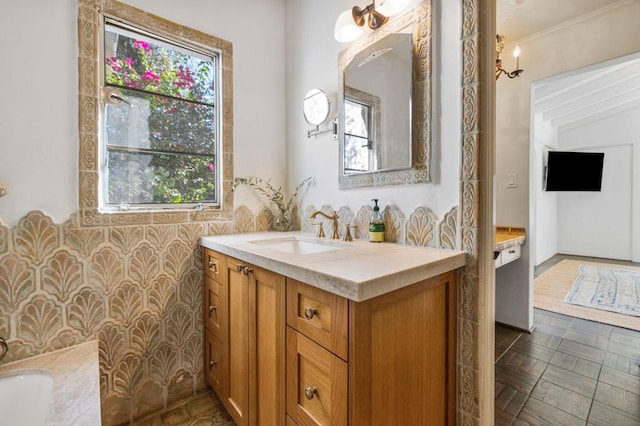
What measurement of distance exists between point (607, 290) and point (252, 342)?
4.47 metres

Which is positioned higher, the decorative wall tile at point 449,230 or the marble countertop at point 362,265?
the decorative wall tile at point 449,230

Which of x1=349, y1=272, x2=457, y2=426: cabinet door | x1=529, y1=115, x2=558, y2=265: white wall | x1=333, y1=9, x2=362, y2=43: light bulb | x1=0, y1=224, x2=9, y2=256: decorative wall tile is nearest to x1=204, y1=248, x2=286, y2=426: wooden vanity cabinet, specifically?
x1=349, y1=272, x2=457, y2=426: cabinet door

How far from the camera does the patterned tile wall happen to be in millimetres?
1248

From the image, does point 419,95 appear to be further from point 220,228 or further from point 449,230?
point 220,228

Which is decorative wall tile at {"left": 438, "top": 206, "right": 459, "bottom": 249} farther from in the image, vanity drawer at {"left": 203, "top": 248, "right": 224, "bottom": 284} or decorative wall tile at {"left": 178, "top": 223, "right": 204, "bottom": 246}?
decorative wall tile at {"left": 178, "top": 223, "right": 204, "bottom": 246}

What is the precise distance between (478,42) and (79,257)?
2.03 meters

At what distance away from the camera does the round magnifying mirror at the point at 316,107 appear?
176 centimetres

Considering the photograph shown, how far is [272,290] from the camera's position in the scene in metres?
1.09

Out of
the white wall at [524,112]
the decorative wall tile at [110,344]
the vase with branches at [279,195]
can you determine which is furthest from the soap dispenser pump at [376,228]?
the white wall at [524,112]

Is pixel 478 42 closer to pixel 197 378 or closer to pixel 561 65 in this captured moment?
pixel 561 65

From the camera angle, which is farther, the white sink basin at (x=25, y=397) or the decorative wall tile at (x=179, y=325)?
the decorative wall tile at (x=179, y=325)

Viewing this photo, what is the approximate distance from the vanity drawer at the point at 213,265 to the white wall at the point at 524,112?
8.07ft

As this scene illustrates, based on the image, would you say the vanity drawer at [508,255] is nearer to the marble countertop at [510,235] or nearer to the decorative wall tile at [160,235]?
the marble countertop at [510,235]

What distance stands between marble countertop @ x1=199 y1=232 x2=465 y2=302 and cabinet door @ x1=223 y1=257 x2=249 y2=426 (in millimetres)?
115
